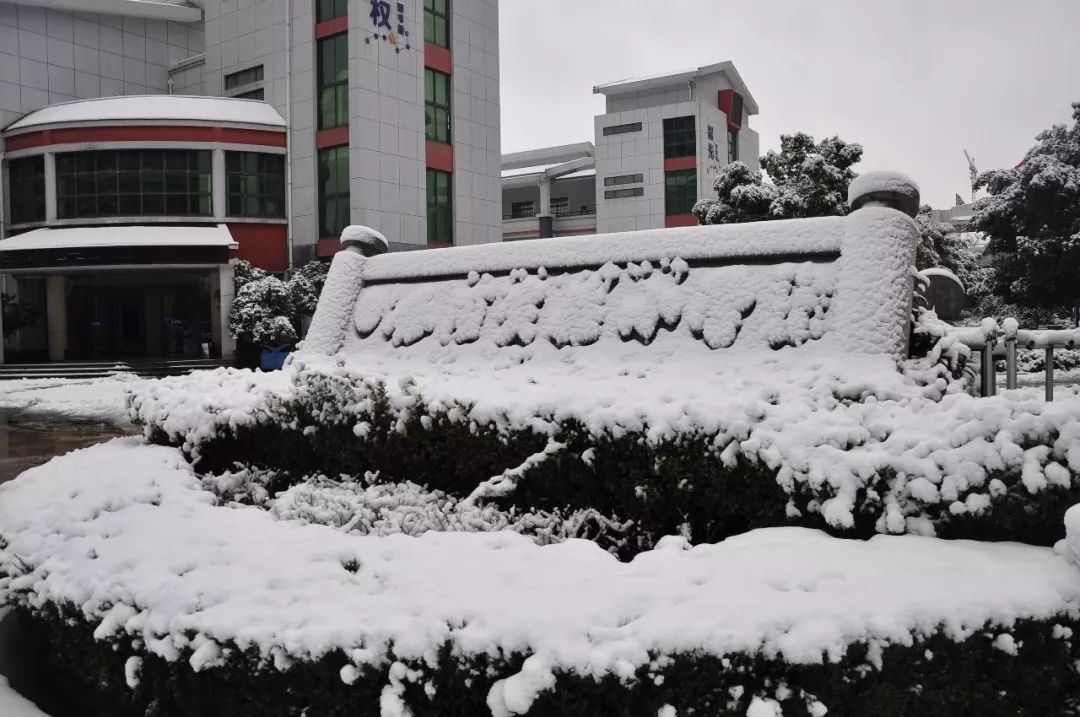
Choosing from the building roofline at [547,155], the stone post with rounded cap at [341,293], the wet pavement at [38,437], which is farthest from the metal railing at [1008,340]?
the building roofline at [547,155]

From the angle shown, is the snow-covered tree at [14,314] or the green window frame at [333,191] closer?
the snow-covered tree at [14,314]

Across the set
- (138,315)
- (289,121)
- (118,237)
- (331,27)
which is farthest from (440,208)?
(138,315)

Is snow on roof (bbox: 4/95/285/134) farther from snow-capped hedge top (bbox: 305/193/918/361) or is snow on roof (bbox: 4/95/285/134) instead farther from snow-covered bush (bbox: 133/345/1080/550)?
snow-covered bush (bbox: 133/345/1080/550)

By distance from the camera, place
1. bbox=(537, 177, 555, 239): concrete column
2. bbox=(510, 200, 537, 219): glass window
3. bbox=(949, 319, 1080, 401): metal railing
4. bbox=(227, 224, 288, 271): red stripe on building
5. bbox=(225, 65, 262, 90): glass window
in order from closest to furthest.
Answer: bbox=(949, 319, 1080, 401): metal railing → bbox=(227, 224, 288, 271): red stripe on building → bbox=(225, 65, 262, 90): glass window → bbox=(537, 177, 555, 239): concrete column → bbox=(510, 200, 537, 219): glass window

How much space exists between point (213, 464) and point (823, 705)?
13.4 feet

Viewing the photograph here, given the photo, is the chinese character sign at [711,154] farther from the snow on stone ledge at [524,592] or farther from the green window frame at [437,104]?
the snow on stone ledge at [524,592]

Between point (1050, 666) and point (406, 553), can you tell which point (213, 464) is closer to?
point (406, 553)

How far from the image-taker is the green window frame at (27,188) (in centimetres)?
2455

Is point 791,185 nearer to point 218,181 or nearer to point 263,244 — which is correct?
point 263,244

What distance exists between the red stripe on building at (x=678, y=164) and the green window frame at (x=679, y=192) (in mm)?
173

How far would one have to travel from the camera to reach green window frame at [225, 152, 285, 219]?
24.7 meters

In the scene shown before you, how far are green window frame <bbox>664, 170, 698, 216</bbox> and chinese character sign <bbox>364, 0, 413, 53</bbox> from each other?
16515mm

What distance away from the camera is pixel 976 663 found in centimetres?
209

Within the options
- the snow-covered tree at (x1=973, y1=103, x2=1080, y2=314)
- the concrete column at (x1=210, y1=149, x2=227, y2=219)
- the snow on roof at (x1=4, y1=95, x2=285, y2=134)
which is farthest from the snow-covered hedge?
the snow on roof at (x1=4, y1=95, x2=285, y2=134)
